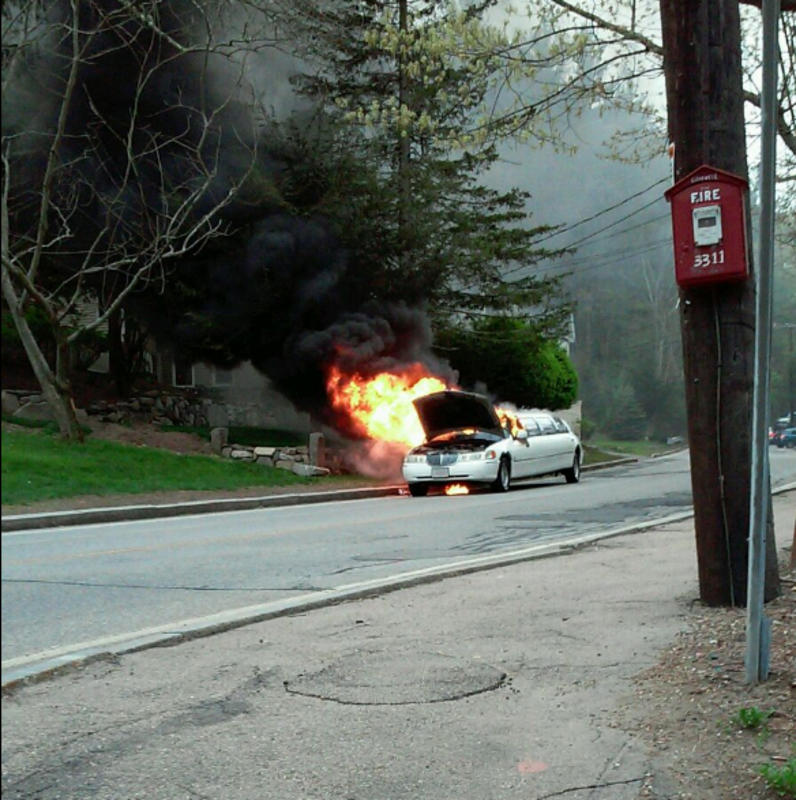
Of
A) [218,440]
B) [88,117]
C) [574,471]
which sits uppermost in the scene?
[88,117]

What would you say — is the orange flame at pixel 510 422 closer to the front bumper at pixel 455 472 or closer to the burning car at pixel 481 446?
the burning car at pixel 481 446

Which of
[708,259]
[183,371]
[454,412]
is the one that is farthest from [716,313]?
[183,371]

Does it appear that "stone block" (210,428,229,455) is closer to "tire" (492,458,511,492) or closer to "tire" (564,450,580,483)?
"tire" (492,458,511,492)

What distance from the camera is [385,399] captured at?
26.2 meters

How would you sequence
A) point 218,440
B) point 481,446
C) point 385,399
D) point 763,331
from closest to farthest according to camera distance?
point 763,331, point 481,446, point 218,440, point 385,399

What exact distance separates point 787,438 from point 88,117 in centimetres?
2091

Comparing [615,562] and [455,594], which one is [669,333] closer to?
[615,562]

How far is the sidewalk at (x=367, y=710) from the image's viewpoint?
409cm

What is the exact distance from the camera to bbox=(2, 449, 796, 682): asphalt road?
703cm

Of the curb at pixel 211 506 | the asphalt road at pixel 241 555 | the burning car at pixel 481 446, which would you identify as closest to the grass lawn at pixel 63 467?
the asphalt road at pixel 241 555

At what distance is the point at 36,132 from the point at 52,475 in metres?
0.80

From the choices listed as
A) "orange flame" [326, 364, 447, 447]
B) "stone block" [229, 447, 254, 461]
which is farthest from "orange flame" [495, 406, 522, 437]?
"stone block" [229, 447, 254, 461]

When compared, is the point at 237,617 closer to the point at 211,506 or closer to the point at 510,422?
the point at 211,506

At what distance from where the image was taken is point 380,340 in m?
26.9
